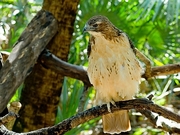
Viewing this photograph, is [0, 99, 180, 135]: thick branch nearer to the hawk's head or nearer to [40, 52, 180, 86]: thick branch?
the hawk's head

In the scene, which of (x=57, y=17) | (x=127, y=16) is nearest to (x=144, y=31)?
(x=127, y=16)

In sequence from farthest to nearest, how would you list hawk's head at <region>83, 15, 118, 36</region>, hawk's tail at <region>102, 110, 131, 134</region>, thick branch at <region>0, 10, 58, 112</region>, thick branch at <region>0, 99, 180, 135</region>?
thick branch at <region>0, 10, 58, 112</region> → hawk's tail at <region>102, 110, 131, 134</region> → hawk's head at <region>83, 15, 118, 36</region> → thick branch at <region>0, 99, 180, 135</region>

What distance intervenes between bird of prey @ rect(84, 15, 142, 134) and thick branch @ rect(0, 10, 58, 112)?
55 centimetres

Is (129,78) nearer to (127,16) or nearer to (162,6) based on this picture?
(162,6)

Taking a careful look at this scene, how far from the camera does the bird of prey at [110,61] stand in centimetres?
180

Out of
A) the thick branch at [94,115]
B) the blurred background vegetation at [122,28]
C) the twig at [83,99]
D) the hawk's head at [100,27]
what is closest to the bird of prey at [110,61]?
the hawk's head at [100,27]

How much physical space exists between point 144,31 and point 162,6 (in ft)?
1.55

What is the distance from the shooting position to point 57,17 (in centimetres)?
261

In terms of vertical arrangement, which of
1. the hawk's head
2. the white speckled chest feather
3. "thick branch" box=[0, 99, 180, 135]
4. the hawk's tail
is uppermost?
the hawk's head

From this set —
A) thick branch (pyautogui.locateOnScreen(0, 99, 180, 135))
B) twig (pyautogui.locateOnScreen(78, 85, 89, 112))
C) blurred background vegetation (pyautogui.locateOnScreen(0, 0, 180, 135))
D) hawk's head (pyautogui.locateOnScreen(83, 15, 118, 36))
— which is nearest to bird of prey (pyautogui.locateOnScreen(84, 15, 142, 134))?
hawk's head (pyautogui.locateOnScreen(83, 15, 118, 36))

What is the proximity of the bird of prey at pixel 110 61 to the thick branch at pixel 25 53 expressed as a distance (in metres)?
0.55

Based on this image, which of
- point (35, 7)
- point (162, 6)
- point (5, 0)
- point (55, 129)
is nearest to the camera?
point (55, 129)

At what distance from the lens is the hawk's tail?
1919 mm

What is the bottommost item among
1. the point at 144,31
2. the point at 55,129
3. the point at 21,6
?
the point at 55,129
